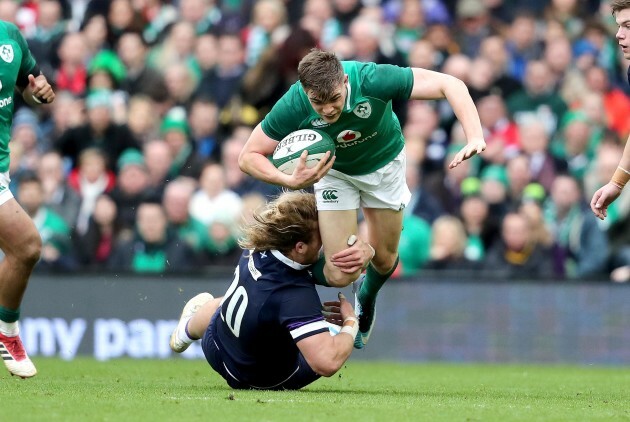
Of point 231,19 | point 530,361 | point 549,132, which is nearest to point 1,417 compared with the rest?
point 530,361

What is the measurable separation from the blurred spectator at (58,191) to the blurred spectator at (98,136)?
492 mm

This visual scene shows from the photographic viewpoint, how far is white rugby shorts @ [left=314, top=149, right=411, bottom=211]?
9.45m

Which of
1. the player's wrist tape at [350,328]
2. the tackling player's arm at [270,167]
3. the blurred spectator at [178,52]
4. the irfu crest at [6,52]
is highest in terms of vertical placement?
the irfu crest at [6,52]

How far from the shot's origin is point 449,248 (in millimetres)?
13555

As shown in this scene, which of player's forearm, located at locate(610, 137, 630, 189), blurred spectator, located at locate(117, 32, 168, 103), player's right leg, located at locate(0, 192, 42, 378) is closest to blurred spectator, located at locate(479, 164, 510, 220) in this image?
blurred spectator, located at locate(117, 32, 168, 103)

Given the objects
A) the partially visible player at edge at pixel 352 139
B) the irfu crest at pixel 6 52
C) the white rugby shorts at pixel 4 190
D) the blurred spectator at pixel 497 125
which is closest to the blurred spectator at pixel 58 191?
the blurred spectator at pixel 497 125

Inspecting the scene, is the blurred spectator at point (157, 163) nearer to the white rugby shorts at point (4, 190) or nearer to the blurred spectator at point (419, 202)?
the blurred spectator at point (419, 202)

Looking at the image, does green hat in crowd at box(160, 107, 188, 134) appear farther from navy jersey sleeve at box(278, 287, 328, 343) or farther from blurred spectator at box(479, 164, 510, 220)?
navy jersey sleeve at box(278, 287, 328, 343)

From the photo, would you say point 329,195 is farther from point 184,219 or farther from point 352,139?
point 184,219

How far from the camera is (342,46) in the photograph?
50.3 ft

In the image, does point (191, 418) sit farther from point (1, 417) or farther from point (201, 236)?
point (201, 236)

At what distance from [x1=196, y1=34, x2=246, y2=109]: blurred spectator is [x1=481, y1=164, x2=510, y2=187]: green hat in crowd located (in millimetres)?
3446

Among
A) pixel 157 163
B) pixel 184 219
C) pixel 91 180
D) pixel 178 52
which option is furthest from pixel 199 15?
pixel 184 219

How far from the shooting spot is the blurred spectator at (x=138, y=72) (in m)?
16.1
